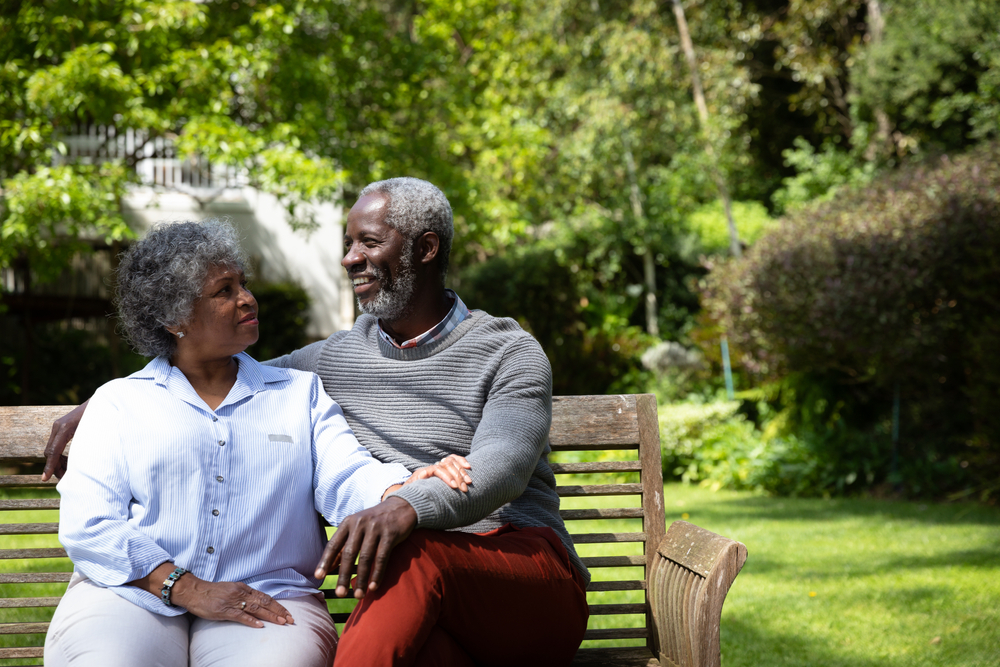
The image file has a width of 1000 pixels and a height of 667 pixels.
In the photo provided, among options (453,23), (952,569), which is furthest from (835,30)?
(952,569)

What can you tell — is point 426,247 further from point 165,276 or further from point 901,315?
point 901,315

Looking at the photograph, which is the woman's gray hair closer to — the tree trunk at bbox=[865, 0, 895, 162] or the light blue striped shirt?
the light blue striped shirt

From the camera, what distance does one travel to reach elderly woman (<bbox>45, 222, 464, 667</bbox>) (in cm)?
205

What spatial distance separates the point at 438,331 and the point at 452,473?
602 mm

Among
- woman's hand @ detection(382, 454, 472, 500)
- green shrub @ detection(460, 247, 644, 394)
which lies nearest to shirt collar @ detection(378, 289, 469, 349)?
woman's hand @ detection(382, 454, 472, 500)

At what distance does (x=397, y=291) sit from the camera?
8.22 feet

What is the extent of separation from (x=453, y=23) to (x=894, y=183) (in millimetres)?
7697

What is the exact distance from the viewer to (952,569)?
5277 mm

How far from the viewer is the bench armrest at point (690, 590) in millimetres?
2033

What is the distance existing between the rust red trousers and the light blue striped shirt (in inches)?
13.2

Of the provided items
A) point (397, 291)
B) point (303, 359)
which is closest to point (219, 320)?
point (303, 359)

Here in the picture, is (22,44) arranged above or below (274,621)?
above

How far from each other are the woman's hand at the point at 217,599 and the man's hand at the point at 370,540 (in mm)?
314

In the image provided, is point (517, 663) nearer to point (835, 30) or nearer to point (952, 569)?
point (952, 569)
